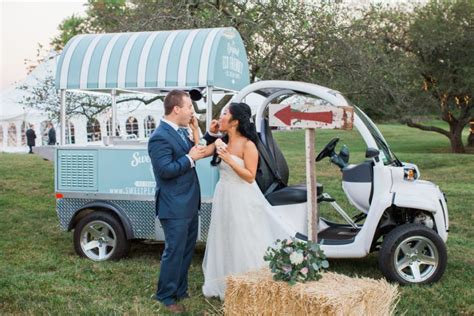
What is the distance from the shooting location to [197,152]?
527cm

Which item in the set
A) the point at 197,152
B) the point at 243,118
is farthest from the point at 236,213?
the point at 243,118

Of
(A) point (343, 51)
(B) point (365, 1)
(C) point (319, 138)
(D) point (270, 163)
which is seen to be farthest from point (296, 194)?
(C) point (319, 138)

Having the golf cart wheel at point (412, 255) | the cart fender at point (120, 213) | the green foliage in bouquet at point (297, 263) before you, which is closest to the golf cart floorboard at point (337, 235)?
the golf cart wheel at point (412, 255)

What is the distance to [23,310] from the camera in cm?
540

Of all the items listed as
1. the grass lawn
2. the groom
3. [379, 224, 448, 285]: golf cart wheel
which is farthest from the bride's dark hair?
[379, 224, 448, 285]: golf cart wheel

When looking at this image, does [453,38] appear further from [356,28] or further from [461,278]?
[461,278]

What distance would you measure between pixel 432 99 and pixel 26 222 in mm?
22588

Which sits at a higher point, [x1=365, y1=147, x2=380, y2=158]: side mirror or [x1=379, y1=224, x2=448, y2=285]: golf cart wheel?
[x1=365, y1=147, x2=380, y2=158]: side mirror

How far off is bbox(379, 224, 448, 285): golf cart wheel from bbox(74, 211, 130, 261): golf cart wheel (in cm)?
293

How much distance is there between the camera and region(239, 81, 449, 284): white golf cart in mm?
6230

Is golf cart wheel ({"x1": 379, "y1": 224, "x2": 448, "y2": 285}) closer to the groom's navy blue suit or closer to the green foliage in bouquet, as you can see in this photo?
the groom's navy blue suit

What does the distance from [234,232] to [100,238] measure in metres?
Result: 2.35

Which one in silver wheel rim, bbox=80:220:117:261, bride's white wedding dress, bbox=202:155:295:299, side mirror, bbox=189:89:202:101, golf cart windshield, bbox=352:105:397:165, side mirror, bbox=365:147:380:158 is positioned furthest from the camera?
silver wheel rim, bbox=80:220:117:261

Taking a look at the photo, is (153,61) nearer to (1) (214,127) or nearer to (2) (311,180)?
(1) (214,127)
